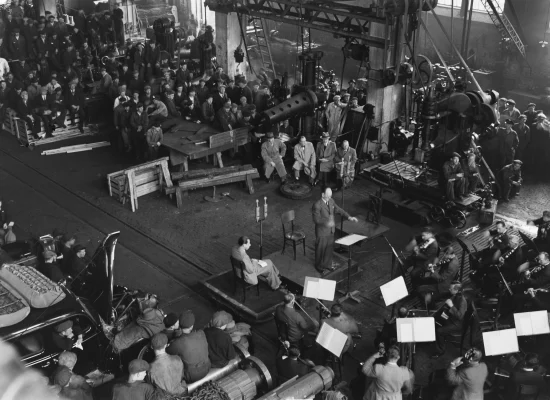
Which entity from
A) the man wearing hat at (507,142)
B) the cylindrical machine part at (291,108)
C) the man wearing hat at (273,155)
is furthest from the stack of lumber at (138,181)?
the man wearing hat at (507,142)

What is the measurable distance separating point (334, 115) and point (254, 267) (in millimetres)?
7223

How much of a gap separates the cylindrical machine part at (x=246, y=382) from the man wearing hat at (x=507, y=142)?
10146 millimetres

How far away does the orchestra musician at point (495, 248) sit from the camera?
1215cm

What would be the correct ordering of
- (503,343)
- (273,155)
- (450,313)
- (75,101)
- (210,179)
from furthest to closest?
(75,101), (273,155), (210,179), (450,313), (503,343)

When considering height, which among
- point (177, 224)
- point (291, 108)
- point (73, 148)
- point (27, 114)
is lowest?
point (177, 224)

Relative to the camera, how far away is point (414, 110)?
19.4 meters

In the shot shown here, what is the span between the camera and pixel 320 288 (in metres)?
10.3

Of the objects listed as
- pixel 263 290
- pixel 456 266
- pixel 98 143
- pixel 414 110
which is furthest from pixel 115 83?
pixel 456 266

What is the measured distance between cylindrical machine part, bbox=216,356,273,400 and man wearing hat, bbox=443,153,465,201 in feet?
23.3

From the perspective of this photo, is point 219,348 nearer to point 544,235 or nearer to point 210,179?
point 544,235

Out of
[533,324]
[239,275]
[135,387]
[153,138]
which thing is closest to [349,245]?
[239,275]

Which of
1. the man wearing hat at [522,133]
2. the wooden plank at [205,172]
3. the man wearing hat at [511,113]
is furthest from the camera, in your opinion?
the man wearing hat at [511,113]

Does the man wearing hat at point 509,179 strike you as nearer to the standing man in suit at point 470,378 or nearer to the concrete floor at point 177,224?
the concrete floor at point 177,224

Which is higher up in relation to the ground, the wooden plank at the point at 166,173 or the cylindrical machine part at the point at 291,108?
the cylindrical machine part at the point at 291,108
